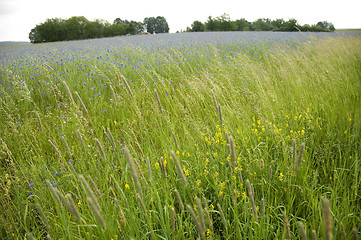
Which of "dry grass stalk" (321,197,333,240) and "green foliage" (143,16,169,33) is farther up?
"green foliage" (143,16,169,33)

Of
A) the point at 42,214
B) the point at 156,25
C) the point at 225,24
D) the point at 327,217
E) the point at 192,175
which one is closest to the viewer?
the point at 327,217

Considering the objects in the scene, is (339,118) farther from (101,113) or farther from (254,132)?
(101,113)

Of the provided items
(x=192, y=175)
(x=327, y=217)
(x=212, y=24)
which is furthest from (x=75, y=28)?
Answer: (x=327, y=217)

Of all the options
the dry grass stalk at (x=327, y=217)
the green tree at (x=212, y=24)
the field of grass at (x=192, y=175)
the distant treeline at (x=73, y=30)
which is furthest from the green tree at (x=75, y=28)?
the dry grass stalk at (x=327, y=217)

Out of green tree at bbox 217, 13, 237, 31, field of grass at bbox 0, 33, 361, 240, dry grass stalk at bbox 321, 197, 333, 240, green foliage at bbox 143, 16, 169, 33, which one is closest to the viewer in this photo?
dry grass stalk at bbox 321, 197, 333, 240

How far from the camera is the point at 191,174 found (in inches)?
65.2

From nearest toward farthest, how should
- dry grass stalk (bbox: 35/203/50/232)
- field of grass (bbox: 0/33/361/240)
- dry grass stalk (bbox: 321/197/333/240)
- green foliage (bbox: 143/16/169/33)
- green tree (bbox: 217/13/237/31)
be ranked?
dry grass stalk (bbox: 321/197/333/240) < dry grass stalk (bbox: 35/203/50/232) < field of grass (bbox: 0/33/361/240) < green tree (bbox: 217/13/237/31) < green foliage (bbox: 143/16/169/33)

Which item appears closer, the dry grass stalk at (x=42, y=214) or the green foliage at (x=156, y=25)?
the dry grass stalk at (x=42, y=214)

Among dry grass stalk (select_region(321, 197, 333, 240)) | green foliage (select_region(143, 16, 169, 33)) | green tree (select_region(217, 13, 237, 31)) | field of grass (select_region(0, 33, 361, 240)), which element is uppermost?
green foliage (select_region(143, 16, 169, 33))

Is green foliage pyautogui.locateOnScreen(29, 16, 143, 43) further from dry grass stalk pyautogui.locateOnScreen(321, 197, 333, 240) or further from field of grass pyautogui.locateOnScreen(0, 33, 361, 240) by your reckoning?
dry grass stalk pyautogui.locateOnScreen(321, 197, 333, 240)

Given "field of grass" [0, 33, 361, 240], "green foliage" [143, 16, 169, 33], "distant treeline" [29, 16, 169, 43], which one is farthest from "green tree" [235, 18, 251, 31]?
"field of grass" [0, 33, 361, 240]

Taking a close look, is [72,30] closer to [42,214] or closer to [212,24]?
[212,24]

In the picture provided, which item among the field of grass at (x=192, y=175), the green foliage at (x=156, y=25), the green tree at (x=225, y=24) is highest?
the green foliage at (x=156, y=25)

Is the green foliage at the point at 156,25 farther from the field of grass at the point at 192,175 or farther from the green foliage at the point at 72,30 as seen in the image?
the field of grass at the point at 192,175
